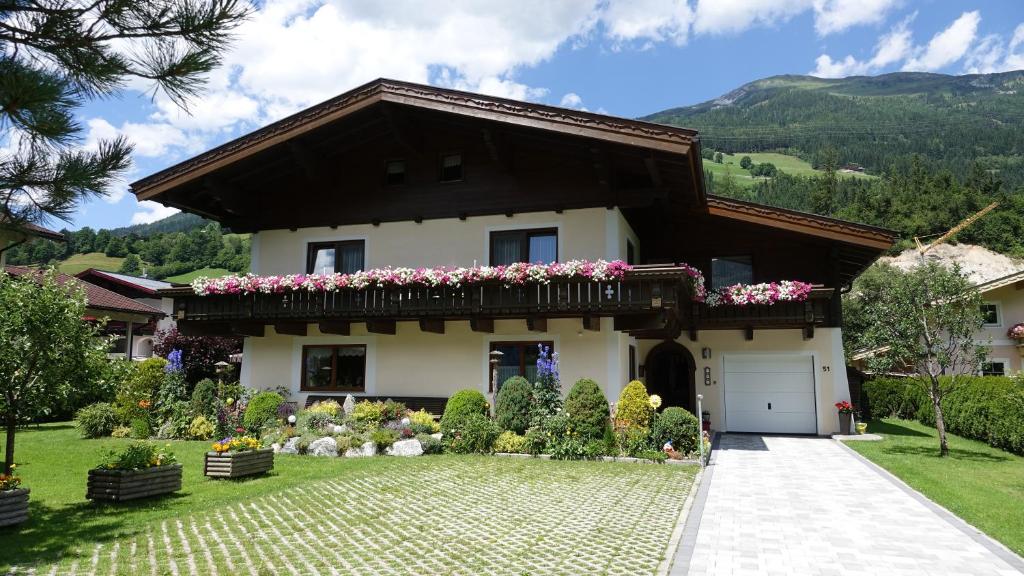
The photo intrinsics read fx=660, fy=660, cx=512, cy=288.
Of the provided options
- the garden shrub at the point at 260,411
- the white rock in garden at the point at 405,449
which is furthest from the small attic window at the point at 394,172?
the white rock in garden at the point at 405,449

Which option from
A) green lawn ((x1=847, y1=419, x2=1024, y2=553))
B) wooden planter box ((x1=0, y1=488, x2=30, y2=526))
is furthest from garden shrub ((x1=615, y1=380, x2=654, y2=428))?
wooden planter box ((x1=0, y1=488, x2=30, y2=526))

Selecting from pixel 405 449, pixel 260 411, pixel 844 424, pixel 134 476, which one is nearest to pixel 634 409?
pixel 405 449

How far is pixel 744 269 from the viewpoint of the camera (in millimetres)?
19391

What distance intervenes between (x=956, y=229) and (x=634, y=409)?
2232 inches

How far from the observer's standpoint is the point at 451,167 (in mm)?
18016

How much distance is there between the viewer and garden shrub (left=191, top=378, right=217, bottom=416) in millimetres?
16656

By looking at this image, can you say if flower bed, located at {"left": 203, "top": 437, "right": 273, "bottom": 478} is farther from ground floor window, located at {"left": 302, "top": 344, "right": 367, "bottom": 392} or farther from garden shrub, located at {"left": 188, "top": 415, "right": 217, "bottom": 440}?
ground floor window, located at {"left": 302, "top": 344, "right": 367, "bottom": 392}

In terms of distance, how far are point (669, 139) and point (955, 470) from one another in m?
8.64

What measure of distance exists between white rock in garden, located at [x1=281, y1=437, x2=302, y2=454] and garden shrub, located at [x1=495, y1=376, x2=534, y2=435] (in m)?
4.33

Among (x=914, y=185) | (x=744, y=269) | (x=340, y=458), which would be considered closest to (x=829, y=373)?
(x=744, y=269)

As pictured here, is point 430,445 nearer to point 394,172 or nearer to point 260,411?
point 260,411

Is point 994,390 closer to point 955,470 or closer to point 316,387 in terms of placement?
point 955,470

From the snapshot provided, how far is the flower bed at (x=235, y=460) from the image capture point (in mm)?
10891

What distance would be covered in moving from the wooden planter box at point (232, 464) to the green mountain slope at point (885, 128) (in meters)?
111
